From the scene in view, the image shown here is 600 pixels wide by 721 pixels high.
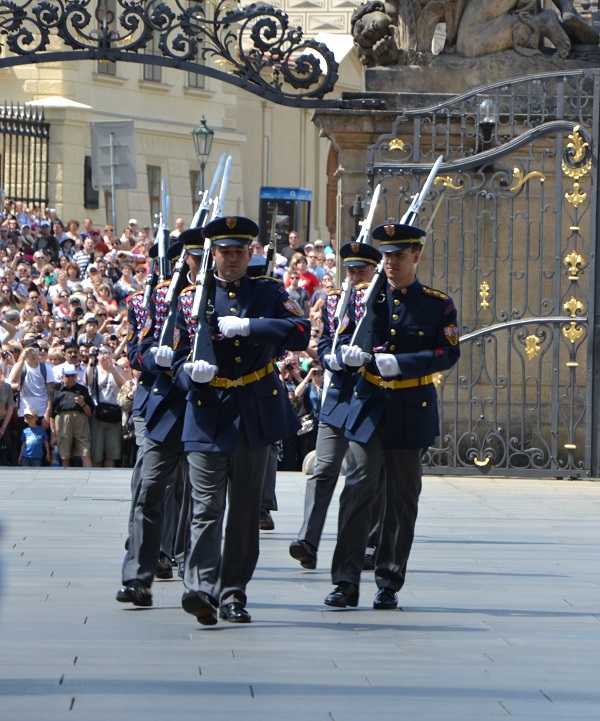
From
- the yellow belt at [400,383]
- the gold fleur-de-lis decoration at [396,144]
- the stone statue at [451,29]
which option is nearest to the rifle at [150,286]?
the yellow belt at [400,383]

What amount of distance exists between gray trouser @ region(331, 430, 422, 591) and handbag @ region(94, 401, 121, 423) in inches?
345

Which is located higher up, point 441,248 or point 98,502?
point 441,248

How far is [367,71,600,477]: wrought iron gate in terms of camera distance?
14.9 meters

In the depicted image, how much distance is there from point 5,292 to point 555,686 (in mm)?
13974

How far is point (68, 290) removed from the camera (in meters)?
21.2

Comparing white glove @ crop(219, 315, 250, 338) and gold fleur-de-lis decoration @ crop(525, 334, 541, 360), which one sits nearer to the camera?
white glove @ crop(219, 315, 250, 338)

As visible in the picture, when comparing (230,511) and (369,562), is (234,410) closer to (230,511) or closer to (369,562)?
(230,511)

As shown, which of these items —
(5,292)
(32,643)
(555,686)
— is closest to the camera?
(555,686)

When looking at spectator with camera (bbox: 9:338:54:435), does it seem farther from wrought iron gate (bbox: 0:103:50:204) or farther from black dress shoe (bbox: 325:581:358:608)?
wrought iron gate (bbox: 0:103:50:204)

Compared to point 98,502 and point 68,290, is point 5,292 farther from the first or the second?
point 98,502

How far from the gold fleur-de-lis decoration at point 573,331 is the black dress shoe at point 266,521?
3992 mm

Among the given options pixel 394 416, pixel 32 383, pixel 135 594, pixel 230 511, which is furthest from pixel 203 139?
pixel 230 511

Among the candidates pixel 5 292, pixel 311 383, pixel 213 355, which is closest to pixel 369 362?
pixel 213 355

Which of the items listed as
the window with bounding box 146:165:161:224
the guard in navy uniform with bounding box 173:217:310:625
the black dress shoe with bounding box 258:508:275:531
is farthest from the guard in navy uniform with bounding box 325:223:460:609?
the window with bounding box 146:165:161:224
